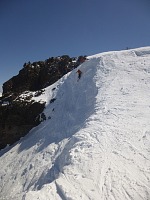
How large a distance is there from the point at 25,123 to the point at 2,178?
8.81 metres

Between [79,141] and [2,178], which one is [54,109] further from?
[79,141]

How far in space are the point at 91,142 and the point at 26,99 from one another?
17132mm

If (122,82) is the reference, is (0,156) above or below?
below

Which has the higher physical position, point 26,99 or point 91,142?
point 26,99

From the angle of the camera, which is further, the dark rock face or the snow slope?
the dark rock face

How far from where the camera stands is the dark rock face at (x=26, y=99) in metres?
26.5

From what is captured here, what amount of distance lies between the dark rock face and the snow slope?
6.57 feet

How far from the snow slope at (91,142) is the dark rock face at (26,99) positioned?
78.9 inches

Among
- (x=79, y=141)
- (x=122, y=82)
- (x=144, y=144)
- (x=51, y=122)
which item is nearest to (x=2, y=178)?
(x=51, y=122)

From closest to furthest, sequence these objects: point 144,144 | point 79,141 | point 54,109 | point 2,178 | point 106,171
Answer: point 106,171 < point 144,144 < point 79,141 < point 2,178 < point 54,109

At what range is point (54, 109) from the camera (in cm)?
2552

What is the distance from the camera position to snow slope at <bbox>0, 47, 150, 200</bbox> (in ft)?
34.9

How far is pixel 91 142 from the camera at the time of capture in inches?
542

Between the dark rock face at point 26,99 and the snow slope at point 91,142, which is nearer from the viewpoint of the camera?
the snow slope at point 91,142
